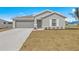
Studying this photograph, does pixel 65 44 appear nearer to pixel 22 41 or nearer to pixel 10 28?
pixel 22 41

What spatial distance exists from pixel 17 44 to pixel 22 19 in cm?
118

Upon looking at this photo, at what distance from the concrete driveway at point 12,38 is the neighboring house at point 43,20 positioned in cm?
24

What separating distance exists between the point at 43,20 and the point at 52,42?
235 centimetres

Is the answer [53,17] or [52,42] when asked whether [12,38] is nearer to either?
[53,17]

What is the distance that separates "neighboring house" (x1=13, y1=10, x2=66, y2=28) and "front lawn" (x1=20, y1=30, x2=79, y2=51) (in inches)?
32.9

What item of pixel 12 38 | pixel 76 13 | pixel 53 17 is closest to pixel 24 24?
pixel 12 38

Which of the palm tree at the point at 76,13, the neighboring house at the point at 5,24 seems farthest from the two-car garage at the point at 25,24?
the palm tree at the point at 76,13

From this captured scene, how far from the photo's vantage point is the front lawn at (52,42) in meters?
11.0

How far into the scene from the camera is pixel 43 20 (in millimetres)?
10172

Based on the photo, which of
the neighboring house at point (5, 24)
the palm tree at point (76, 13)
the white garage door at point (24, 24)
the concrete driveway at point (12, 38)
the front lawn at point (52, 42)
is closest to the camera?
the palm tree at point (76, 13)

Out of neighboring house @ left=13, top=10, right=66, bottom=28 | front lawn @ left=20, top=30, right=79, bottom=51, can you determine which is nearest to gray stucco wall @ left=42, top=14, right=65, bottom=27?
neighboring house @ left=13, top=10, right=66, bottom=28

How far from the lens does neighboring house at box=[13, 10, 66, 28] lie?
32.3 feet

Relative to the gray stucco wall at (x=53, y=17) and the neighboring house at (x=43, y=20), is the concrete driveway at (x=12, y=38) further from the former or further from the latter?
the gray stucco wall at (x=53, y=17)
